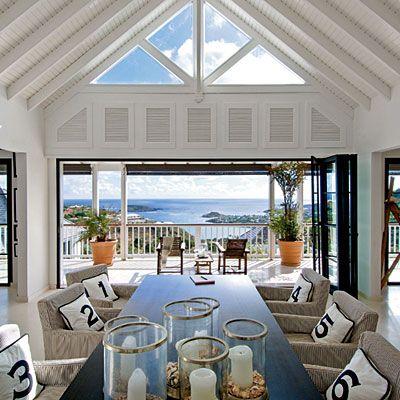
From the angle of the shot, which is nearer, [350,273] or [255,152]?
[350,273]

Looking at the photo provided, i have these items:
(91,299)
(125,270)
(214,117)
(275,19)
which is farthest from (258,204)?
(91,299)

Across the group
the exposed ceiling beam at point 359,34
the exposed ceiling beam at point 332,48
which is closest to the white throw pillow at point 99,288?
the exposed ceiling beam at point 359,34

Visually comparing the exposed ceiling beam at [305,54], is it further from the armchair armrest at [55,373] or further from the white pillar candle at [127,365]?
the white pillar candle at [127,365]

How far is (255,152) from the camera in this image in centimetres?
605

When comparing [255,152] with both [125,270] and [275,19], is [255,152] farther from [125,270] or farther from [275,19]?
[125,270]

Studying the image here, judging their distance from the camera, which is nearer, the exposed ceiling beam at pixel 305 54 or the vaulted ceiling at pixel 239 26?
the vaulted ceiling at pixel 239 26

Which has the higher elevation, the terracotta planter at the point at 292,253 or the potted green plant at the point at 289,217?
the potted green plant at the point at 289,217

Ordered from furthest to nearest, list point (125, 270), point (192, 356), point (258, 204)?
point (258, 204) < point (125, 270) < point (192, 356)

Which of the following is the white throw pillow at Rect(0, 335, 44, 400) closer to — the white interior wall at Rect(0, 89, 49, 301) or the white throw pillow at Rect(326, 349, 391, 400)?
the white throw pillow at Rect(326, 349, 391, 400)

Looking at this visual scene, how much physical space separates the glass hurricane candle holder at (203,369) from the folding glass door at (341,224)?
454 centimetres

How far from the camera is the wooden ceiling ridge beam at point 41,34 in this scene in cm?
410

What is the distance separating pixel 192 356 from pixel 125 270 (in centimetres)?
652

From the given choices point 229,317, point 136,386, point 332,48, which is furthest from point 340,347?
point 332,48

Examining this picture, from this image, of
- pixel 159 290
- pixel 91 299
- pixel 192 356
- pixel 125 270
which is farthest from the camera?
pixel 125 270
